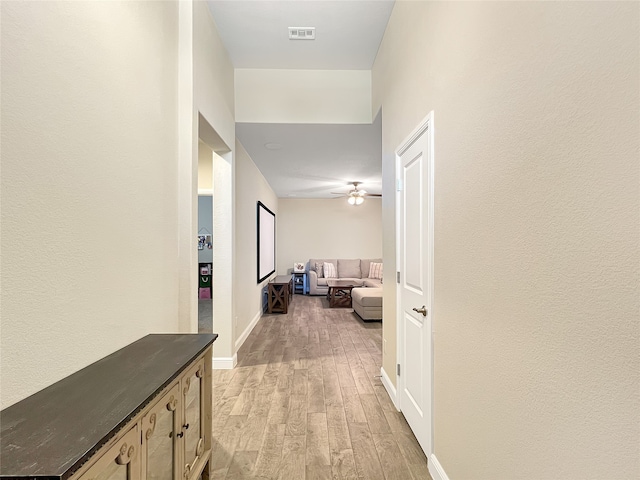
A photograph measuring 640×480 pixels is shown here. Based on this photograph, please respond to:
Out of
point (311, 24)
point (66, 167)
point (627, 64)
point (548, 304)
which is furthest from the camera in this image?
point (311, 24)

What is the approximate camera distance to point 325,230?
8.93 meters

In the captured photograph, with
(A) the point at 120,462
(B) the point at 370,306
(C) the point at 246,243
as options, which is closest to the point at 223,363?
(C) the point at 246,243

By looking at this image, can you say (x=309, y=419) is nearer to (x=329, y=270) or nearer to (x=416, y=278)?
(x=416, y=278)

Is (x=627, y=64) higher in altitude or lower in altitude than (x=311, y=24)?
lower

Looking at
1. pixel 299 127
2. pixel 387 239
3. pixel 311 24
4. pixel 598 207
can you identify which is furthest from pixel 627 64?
pixel 299 127

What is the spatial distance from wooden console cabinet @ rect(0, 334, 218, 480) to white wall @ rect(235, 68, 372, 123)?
8.51 feet

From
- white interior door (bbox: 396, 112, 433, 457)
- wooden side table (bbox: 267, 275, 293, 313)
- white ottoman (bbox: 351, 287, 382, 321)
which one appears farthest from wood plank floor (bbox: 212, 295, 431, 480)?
wooden side table (bbox: 267, 275, 293, 313)

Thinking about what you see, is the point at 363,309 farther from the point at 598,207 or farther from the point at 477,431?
the point at 598,207

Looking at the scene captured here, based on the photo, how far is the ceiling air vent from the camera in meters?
2.71

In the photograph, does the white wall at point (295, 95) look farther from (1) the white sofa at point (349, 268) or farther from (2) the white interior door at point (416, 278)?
(1) the white sofa at point (349, 268)

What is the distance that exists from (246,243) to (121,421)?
149 inches

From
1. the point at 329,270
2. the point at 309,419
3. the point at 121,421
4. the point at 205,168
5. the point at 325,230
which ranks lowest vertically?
the point at 309,419

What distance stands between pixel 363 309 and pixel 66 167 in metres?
4.93

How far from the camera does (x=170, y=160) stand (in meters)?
1.96
